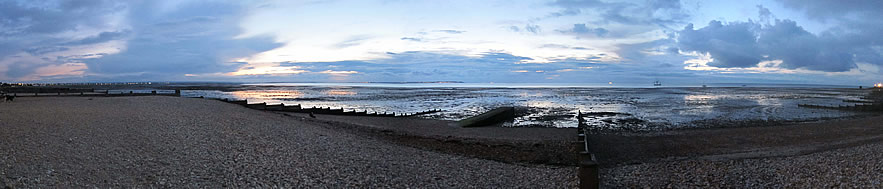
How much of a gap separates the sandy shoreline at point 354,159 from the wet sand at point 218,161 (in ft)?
0.07

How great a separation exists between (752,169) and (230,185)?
972 centimetres

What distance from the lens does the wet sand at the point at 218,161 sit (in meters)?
7.25

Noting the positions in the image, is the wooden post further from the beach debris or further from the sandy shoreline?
the beach debris

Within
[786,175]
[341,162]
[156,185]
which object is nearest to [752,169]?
[786,175]

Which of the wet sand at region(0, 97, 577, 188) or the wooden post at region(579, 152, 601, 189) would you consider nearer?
the wooden post at region(579, 152, 601, 189)

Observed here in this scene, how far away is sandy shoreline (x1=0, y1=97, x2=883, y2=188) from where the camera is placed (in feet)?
24.8

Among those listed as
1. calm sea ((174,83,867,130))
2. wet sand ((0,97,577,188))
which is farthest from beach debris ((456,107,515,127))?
wet sand ((0,97,577,188))

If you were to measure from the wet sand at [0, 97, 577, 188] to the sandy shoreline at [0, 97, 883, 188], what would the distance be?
2cm

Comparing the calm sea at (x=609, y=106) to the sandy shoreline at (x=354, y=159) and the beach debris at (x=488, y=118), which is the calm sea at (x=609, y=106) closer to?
the beach debris at (x=488, y=118)

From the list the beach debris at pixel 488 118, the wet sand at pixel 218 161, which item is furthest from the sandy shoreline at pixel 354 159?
the beach debris at pixel 488 118

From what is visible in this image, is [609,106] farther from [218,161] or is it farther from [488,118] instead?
[218,161]

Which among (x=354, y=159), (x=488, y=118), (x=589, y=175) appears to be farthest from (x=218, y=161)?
(x=488, y=118)

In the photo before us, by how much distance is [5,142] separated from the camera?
29.1ft

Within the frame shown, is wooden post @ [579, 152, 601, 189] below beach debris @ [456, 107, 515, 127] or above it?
above
